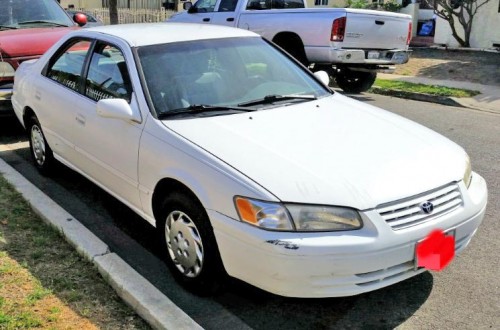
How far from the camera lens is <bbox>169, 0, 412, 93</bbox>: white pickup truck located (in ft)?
30.8

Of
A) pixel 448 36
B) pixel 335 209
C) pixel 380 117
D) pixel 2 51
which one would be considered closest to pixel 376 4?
pixel 448 36

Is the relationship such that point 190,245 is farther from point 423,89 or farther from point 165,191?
point 423,89

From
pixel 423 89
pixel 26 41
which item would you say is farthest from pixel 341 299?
pixel 423 89

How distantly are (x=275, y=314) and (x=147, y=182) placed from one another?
1.19 metres

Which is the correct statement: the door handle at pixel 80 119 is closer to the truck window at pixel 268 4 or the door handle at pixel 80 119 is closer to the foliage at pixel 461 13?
the truck window at pixel 268 4

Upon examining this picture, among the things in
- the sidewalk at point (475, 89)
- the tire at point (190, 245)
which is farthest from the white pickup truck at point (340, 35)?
the tire at point (190, 245)

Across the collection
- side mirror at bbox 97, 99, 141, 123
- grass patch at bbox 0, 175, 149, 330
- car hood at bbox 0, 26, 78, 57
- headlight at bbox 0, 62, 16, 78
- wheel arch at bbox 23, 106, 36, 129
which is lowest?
grass patch at bbox 0, 175, 149, 330

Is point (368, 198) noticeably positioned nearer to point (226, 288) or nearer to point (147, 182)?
point (226, 288)

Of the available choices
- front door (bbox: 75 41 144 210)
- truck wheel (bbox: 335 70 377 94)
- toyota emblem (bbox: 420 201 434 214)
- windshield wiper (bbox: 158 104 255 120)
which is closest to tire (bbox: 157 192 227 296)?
front door (bbox: 75 41 144 210)

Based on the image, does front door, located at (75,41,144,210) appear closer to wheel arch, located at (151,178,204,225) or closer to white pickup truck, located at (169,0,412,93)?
wheel arch, located at (151,178,204,225)

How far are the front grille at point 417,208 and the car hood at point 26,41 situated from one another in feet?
18.3

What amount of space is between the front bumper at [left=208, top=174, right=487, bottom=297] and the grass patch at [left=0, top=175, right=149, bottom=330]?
2.34 feet

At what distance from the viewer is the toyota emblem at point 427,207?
2.95m

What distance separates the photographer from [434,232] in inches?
116
